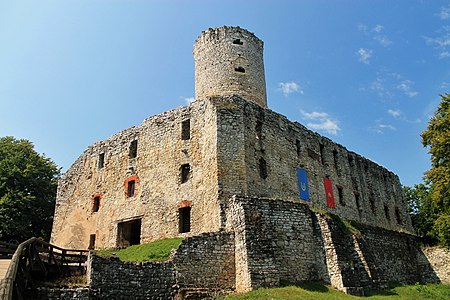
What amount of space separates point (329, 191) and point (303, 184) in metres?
3.36

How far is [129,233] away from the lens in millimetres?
25781

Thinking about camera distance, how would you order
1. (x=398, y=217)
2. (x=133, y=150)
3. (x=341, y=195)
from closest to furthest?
(x=133, y=150) < (x=341, y=195) < (x=398, y=217)

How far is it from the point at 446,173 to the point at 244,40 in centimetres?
1632

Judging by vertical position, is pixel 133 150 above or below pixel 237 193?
above

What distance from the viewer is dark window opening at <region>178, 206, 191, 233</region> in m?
22.6

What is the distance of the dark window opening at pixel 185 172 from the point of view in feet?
78.3

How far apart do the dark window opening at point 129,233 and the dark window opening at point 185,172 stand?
4003 millimetres

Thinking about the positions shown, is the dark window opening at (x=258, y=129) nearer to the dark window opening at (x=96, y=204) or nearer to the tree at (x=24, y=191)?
the dark window opening at (x=96, y=204)

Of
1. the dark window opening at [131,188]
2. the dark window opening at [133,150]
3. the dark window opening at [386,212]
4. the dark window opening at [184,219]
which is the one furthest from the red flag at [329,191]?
the dark window opening at [133,150]

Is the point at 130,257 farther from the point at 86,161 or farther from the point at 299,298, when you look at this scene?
the point at 86,161

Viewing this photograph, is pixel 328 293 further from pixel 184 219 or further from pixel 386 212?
pixel 386 212

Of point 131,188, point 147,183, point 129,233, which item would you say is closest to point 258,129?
point 147,183

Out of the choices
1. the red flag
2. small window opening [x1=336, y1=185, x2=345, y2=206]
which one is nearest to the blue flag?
the red flag

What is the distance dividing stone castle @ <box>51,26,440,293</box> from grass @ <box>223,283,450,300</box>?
681 millimetres
